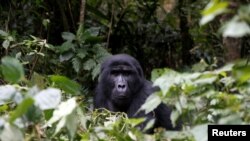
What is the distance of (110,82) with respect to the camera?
5.22m

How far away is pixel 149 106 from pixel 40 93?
1.57 ft

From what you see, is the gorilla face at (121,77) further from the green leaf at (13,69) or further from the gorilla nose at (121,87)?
the green leaf at (13,69)

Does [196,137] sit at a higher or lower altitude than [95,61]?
lower

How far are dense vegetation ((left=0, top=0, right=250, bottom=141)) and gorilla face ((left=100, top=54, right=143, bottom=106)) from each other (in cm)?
29

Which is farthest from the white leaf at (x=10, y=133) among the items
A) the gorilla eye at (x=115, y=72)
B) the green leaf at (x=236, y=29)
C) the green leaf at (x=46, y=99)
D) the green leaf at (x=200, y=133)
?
the gorilla eye at (x=115, y=72)

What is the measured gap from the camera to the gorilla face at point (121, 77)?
5.08 m

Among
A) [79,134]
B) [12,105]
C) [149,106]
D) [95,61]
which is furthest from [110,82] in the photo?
[149,106]

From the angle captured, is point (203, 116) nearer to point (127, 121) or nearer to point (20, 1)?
point (127, 121)

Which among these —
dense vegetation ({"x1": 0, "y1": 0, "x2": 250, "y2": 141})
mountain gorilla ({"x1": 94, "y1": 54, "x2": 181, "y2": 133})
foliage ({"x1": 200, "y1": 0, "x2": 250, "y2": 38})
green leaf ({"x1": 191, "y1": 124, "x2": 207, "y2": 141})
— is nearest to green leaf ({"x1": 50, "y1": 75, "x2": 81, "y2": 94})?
dense vegetation ({"x1": 0, "y1": 0, "x2": 250, "y2": 141})

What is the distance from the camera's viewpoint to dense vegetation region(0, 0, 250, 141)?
7.28 feet

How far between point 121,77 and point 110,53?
1.53 meters

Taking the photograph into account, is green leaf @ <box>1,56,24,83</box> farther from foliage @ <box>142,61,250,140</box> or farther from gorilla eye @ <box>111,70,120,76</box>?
gorilla eye @ <box>111,70,120,76</box>

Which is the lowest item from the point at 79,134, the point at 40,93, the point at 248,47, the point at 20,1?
the point at 79,134

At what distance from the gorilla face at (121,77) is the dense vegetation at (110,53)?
0.29 meters
